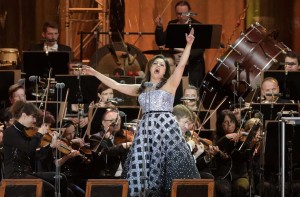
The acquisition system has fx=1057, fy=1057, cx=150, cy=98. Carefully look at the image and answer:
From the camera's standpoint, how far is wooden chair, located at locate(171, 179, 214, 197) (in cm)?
770

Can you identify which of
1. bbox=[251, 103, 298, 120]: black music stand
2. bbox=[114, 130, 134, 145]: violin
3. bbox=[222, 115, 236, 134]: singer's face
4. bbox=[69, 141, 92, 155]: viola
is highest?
bbox=[251, 103, 298, 120]: black music stand

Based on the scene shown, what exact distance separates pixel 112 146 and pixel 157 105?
912 mm

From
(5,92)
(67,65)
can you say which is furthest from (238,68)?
(5,92)

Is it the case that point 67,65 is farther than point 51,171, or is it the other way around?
point 67,65

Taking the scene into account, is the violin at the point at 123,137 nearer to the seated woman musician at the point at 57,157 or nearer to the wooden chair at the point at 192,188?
the seated woman musician at the point at 57,157

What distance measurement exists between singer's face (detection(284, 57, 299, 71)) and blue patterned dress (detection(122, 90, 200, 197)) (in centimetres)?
255

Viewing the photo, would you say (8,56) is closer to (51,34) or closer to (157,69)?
(51,34)

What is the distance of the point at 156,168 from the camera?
28.4 ft

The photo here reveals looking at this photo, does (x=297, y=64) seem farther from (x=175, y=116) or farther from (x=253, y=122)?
(x=175, y=116)

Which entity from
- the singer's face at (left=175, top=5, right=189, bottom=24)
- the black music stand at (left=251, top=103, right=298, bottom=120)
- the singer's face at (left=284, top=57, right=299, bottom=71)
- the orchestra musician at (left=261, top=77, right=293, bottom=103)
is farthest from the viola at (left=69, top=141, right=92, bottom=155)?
the singer's face at (left=175, top=5, right=189, bottom=24)

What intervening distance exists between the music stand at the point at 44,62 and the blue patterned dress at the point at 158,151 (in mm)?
2354

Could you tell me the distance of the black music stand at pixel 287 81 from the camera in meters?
10.5

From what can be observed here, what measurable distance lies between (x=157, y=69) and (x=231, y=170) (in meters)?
1.77

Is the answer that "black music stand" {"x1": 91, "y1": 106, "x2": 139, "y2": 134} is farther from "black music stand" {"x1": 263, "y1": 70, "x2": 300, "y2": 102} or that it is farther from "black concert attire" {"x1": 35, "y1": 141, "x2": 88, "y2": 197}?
"black music stand" {"x1": 263, "y1": 70, "x2": 300, "y2": 102}
